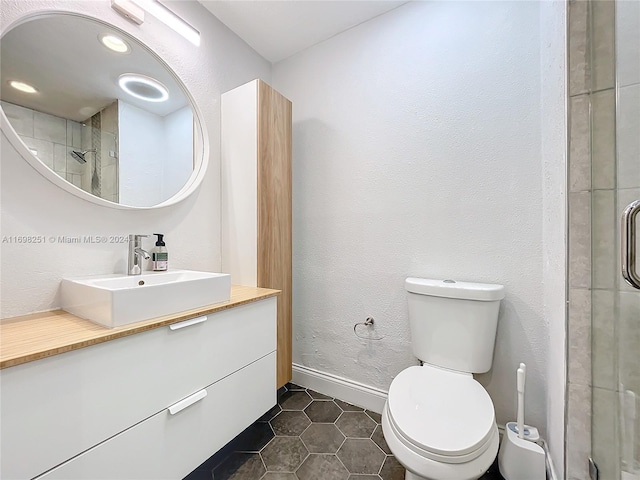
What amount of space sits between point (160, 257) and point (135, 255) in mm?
112

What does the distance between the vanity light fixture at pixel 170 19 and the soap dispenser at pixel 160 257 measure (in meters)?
1.05

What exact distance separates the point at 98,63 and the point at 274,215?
3.28ft

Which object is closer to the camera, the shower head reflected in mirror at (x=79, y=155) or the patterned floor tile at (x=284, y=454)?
the shower head reflected in mirror at (x=79, y=155)

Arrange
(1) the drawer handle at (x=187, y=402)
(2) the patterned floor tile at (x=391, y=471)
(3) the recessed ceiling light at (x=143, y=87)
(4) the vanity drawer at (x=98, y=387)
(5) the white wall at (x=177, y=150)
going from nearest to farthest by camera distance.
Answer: (4) the vanity drawer at (x=98, y=387) → (1) the drawer handle at (x=187, y=402) → (2) the patterned floor tile at (x=391, y=471) → (3) the recessed ceiling light at (x=143, y=87) → (5) the white wall at (x=177, y=150)

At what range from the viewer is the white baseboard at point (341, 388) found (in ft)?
5.15

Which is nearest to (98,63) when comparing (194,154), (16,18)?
(16,18)

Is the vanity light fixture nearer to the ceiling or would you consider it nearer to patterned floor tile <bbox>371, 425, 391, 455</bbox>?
the ceiling

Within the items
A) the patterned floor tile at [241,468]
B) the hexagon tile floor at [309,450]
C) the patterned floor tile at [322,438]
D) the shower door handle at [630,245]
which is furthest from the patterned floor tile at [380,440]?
the shower door handle at [630,245]

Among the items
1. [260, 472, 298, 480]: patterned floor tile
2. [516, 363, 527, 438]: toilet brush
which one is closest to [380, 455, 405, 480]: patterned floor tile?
[260, 472, 298, 480]: patterned floor tile

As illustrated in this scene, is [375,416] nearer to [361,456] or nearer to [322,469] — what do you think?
[361,456]

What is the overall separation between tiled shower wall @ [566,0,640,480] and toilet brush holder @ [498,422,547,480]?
204 millimetres

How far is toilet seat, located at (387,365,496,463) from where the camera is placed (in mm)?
797

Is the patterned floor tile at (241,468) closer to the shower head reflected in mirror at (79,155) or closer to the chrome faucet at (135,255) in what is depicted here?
the chrome faucet at (135,255)

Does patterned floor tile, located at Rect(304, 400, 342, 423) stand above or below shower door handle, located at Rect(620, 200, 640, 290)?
below
